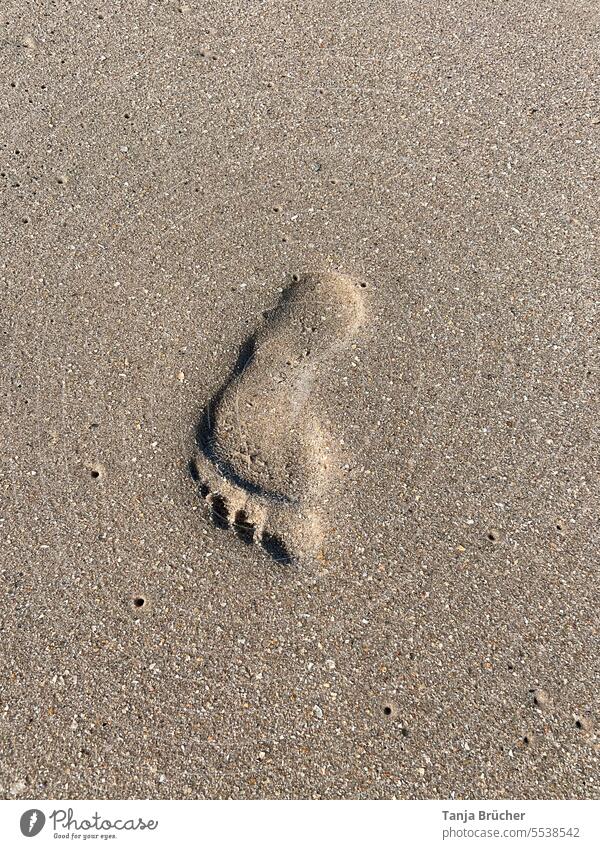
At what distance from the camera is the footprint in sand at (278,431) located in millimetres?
2332

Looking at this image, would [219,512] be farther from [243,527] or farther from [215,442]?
[215,442]

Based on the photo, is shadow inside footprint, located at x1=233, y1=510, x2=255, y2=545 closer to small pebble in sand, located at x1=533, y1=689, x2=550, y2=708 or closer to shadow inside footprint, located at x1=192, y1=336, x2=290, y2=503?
shadow inside footprint, located at x1=192, y1=336, x2=290, y2=503

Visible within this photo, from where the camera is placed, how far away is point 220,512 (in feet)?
7.71

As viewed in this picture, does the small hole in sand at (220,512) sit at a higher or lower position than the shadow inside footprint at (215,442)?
lower

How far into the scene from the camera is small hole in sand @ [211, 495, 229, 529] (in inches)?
91.9

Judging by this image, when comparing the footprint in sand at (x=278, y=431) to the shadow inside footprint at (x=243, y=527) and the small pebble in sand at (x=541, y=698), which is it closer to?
the shadow inside footprint at (x=243, y=527)

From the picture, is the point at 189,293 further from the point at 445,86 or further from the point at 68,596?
the point at 445,86
